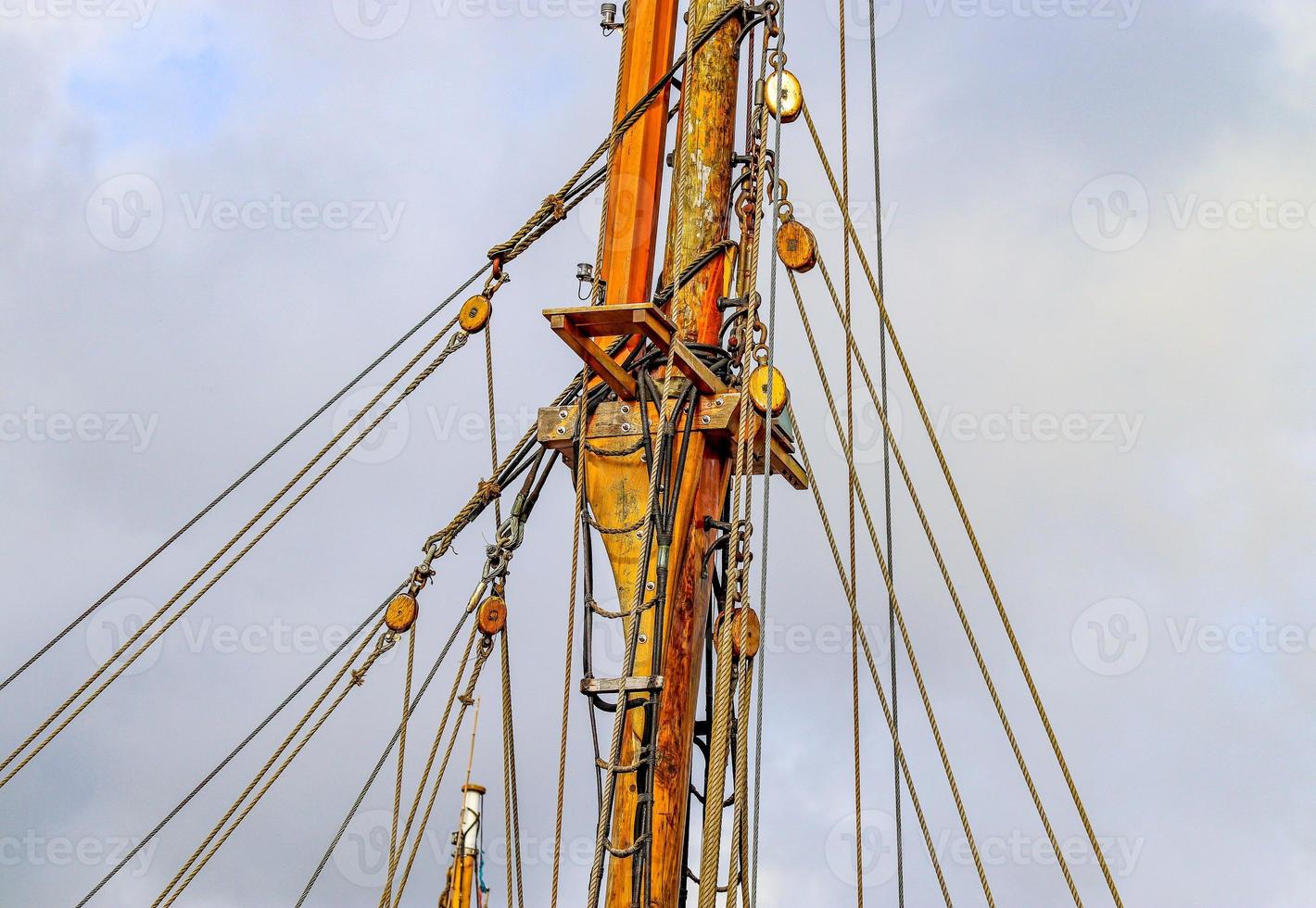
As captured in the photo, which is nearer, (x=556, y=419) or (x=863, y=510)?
(x=556, y=419)

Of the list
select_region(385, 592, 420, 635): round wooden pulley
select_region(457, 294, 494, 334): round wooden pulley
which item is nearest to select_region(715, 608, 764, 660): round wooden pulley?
select_region(385, 592, 420, 635): round wooden pulley

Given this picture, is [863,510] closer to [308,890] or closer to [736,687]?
[736,687]

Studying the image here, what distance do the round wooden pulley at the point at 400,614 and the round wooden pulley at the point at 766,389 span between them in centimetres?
274

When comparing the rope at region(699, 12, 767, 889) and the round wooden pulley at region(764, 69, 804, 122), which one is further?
the round wooden pulley at region(764, 69, 804, 122)

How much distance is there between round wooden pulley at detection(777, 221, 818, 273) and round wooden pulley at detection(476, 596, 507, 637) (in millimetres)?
2476

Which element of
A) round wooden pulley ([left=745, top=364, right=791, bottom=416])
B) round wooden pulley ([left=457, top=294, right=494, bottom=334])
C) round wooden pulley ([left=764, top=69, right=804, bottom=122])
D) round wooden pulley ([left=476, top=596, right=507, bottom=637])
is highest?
round wooden pulley ([left=764, top=69, right=804, bottom=122])

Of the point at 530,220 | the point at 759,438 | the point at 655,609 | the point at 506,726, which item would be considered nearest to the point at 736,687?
the point at 655,609

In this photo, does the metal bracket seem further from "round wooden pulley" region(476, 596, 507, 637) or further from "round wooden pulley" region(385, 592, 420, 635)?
"round wooden pulley" region(385, 592, 420, 635)

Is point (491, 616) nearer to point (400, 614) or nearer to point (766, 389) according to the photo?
point (400, 614)

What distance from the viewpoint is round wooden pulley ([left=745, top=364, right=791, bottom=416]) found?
8391mm

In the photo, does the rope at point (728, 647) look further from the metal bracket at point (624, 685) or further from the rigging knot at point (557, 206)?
the rigging knot at point (557, 206)

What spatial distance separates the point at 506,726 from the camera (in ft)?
31.7

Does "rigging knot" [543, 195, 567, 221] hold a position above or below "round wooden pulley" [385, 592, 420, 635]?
above

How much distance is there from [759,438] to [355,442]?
285cm
